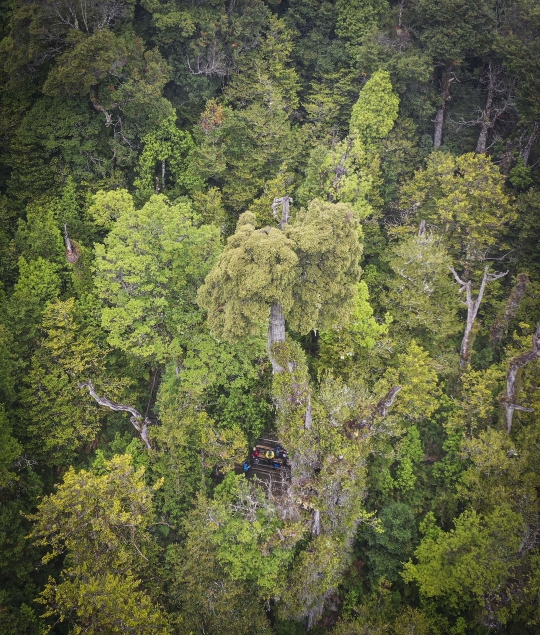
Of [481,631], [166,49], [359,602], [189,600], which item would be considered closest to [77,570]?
[189,600]

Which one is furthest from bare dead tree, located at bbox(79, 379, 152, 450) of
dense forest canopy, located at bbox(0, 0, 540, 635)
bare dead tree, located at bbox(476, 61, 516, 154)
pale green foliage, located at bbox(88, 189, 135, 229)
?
bare dead tree, located at bbox(476, 61, 516, 154)

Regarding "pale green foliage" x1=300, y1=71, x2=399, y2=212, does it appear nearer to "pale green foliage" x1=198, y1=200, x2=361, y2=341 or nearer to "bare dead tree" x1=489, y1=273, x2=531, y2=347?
"pale green foliage" x1=198, y1=200, x2=361, y2=341

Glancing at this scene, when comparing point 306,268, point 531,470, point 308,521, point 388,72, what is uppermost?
point 388,72

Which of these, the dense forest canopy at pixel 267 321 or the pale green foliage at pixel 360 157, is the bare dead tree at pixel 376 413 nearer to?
the dense forest canopy at pixel 267 321

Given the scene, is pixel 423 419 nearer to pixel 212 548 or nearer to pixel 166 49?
pixel 212 548

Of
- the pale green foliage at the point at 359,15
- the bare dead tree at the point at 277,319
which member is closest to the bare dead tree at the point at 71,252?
the bare dead tree at the point at 277,319
